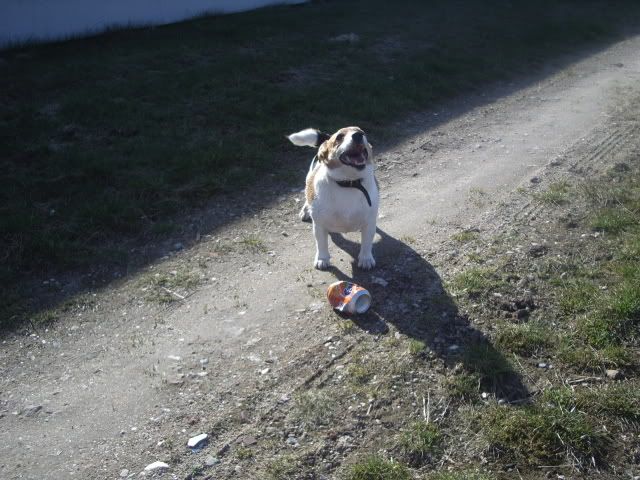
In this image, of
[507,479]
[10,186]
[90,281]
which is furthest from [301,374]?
[10,186]

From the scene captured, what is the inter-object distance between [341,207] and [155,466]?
2.37 meters

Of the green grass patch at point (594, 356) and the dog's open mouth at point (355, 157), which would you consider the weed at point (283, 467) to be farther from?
the dog's open mouth at point (355, 157)

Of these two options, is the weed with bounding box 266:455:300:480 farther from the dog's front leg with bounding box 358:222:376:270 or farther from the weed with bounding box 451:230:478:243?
the weed with bounding box 451:230:478:243

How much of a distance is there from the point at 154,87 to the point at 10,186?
3.48 metres

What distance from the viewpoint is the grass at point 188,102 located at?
6297 mm

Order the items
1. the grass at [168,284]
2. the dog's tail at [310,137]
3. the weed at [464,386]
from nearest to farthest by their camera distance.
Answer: the weed at [464,386], the grass at [168,284], the dog's tail at [310,137]

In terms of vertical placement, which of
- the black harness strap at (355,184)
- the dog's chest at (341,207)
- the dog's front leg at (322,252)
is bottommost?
the dog's front leg at (322,252)

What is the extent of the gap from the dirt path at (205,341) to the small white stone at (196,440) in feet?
0.14

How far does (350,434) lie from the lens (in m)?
3.61

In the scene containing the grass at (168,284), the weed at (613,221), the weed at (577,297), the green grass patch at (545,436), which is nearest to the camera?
the green grass patch at (545,436)

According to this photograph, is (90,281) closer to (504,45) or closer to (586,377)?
(586,377)

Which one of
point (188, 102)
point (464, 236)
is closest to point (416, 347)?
point (464, 236)

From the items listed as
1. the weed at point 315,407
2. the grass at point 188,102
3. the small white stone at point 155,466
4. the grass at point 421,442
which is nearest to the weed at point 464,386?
the grass at point 421,442

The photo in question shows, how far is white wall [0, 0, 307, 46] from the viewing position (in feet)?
37.4
